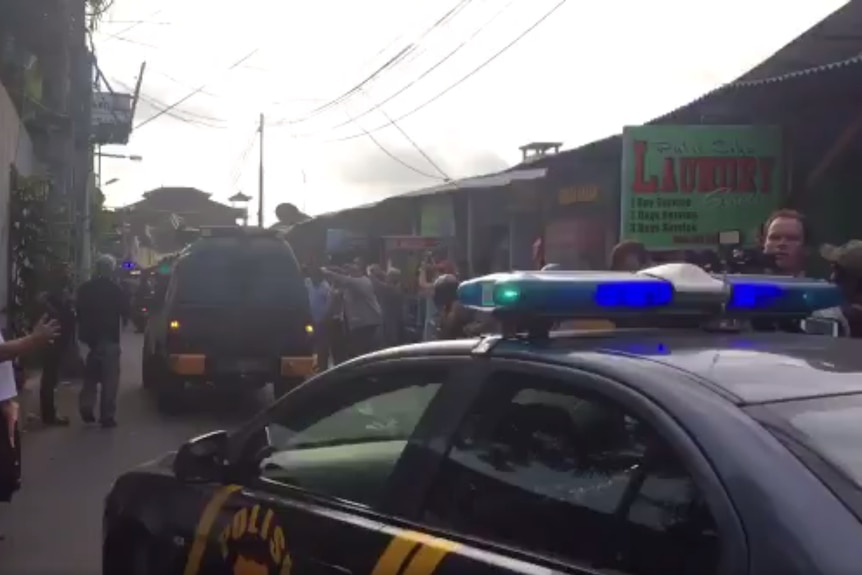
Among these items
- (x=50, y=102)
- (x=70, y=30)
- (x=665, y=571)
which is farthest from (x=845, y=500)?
(x=50, y=102)

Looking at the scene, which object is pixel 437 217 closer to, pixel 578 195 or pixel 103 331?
pixel 578 195

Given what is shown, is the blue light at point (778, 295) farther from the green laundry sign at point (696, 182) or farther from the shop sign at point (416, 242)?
the shop sign at point (416, 242)

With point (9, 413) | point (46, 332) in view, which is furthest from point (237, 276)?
point (46, 332)

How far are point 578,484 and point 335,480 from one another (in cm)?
100

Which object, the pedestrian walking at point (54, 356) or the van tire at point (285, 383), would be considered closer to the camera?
the pedestrian walking at point (54, 356)

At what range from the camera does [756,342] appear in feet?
10.3

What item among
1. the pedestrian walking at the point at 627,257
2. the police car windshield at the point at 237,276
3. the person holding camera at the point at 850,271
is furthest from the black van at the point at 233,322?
the person holding camera at the point at 850,271

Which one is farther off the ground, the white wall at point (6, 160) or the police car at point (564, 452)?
the white wall at point (6, 160)

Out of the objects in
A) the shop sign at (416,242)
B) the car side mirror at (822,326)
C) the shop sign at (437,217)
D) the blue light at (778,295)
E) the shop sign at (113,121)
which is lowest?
the car side mirror at (822,326)

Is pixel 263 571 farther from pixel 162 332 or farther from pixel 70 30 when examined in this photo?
pixel 70 30

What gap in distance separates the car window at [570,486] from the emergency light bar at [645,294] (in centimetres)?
20

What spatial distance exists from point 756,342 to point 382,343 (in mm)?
11607

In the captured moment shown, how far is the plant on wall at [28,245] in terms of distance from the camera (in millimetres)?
16344

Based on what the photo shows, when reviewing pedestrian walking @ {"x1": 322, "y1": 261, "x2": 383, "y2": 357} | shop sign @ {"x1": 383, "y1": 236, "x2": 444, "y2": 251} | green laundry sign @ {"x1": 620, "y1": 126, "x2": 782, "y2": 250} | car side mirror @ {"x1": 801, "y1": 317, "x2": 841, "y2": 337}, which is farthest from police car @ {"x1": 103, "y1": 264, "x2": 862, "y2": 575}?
shop sign @ {"x1": 383, "y1": 236, "x2": 444, "y2": 251}
